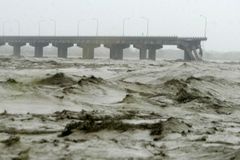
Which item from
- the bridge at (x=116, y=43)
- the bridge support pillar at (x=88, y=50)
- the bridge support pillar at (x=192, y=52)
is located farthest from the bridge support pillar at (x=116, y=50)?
the bridge support pillar at (x=192, y=52)

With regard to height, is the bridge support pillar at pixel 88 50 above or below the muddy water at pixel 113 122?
below

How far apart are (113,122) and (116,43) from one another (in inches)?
3493

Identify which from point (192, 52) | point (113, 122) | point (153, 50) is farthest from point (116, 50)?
point (113, 122)

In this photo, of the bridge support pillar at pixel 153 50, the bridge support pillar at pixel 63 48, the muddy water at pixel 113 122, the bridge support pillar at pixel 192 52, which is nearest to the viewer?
the muddy water at pixel 113 122

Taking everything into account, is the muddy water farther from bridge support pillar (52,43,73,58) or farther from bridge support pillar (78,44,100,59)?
bridge support pillar (52,43,73,58)

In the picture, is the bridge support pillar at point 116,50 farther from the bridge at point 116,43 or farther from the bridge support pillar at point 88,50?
the bridge support pillar at point 88,50

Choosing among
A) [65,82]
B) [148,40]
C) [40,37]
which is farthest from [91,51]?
[65,82]

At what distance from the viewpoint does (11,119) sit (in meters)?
13.4

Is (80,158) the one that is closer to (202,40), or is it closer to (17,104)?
(17,104)

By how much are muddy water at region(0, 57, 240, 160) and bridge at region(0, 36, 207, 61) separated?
67846mm

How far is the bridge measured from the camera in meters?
91.9

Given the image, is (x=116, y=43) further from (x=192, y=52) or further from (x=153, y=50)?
(x=192, y=52)

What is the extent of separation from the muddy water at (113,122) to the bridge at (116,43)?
223ft

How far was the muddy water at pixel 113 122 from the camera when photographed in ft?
33.0
